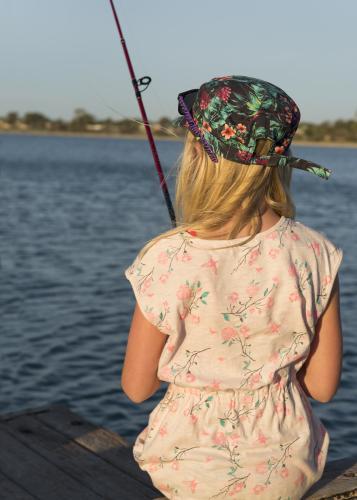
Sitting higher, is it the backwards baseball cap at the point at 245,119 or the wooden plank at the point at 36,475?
the backwards baseball cap at the point at 245,119

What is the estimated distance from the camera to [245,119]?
2232 mm

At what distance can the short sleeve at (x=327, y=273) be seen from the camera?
240 cm

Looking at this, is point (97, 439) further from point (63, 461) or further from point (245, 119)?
point (245, 119)

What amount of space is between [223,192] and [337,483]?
4.42 ft

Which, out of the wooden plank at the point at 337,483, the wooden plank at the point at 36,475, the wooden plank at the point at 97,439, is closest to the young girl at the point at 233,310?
the wooden plank at the point at 337,483

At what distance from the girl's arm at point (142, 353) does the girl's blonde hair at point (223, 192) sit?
0.19 m

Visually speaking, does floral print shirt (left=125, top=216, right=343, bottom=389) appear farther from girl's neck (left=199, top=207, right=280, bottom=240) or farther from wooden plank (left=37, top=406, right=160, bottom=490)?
wooden plank (left=37, top=406, right=160, bottom=490)

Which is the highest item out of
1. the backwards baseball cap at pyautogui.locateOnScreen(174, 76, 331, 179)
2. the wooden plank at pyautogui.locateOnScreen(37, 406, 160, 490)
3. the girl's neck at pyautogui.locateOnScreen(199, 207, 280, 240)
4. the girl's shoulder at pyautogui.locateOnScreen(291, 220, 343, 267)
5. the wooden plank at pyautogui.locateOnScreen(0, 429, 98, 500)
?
the backwards baseball cap at pyautogui.locateOnScreen(174, 76, 331, 179)

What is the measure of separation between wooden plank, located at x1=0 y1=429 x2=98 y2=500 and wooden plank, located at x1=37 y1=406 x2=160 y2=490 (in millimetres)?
351

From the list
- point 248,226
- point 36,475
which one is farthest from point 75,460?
point 248,226

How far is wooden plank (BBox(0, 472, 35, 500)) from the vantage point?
14.2ft

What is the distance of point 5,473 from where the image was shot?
4680 millimetres

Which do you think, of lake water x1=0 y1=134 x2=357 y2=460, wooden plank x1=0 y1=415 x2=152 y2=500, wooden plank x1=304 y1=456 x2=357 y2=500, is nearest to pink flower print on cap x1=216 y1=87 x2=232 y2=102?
lake water x1=0 y1=134 x2=357 y2=460

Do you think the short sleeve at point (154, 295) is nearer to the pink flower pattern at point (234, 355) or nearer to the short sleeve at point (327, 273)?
the pink flower pattern at point (234, 355)
